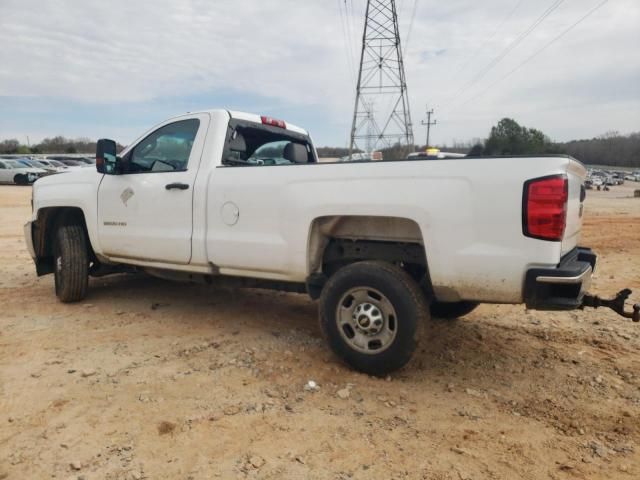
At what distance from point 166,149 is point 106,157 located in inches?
21.3

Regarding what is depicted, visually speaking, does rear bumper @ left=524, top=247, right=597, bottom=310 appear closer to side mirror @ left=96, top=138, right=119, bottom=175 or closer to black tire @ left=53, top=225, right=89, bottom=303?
side mirror @ left=96, top=138, right=119, bottom=175

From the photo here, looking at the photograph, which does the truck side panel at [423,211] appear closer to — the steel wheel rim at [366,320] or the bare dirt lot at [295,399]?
the steel wheel rim at [366,320]

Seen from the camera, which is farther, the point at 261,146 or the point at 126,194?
the point at 261,146

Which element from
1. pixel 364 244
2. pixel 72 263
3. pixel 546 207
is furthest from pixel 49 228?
pixel 546 207

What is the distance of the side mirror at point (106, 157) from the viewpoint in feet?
14.4

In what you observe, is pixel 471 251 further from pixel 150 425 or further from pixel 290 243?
pixel 150 425

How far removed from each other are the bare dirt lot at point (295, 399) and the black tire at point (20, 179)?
2814 cm

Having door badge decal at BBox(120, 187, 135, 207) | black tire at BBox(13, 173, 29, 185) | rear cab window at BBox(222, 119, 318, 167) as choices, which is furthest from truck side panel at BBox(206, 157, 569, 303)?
black tire at BBox(13, 173, 29, 185)

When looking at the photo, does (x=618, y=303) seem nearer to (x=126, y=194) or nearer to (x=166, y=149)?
(x=166, y=149)

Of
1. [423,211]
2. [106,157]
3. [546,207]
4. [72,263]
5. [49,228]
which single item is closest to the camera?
[546,207]

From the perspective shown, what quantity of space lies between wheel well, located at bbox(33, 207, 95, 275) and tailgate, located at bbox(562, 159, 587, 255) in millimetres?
4575

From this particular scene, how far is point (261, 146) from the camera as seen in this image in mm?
4934

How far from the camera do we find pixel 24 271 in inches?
270

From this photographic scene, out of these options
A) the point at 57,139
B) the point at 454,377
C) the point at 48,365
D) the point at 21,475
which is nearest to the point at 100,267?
the point at 48,365
